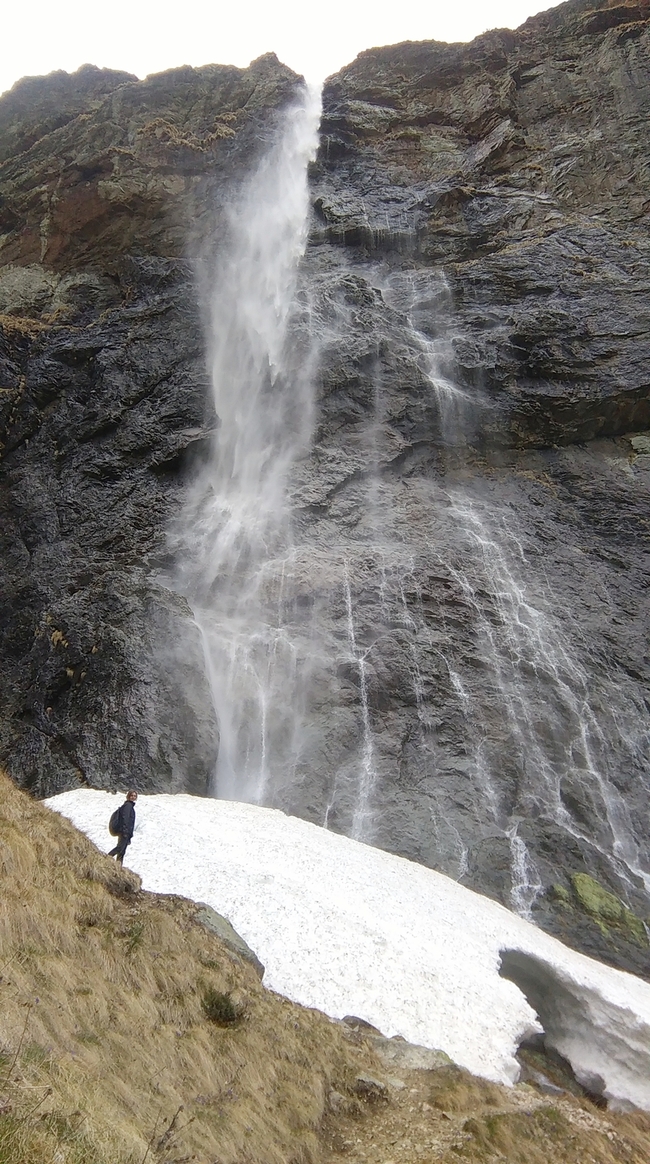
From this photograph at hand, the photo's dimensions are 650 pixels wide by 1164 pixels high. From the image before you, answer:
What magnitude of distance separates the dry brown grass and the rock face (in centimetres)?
769

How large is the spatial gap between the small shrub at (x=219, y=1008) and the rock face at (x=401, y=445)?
27.4 feet

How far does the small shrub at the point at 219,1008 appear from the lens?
24.5 ft

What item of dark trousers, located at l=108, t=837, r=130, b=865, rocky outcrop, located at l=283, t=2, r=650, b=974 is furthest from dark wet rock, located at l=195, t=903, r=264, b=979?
rocky outcrop, located at l=283, t=2, r=650, b=974

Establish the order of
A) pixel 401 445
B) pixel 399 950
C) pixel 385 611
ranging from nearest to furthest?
→ pixel 399 950 → pixel 385 611 → pixel 401 445

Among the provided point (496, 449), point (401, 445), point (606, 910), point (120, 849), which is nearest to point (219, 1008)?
point (120, 849)

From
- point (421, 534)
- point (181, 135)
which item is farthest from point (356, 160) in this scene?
point (421, 534)

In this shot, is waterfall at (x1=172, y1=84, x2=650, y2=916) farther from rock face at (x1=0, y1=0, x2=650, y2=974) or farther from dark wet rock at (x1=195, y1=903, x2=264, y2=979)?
dark wet rock at (x1=195, y1=903, x2=264, y2=979)

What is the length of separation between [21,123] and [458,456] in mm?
35661

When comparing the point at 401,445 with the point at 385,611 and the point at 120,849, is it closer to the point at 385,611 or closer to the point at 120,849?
the point at 385,611

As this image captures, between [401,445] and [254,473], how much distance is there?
4940 mm

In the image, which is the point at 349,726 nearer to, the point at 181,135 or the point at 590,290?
the point at 590,290

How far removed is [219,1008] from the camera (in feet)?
24.8

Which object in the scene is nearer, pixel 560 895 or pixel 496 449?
pixel 560 895

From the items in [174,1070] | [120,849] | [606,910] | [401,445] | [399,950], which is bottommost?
[606,910]
